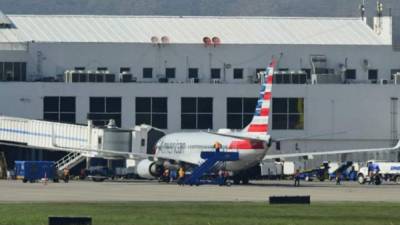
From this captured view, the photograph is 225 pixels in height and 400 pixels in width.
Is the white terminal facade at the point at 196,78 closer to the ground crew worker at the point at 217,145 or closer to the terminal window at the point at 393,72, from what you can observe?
the terminal window at the point at 393,72

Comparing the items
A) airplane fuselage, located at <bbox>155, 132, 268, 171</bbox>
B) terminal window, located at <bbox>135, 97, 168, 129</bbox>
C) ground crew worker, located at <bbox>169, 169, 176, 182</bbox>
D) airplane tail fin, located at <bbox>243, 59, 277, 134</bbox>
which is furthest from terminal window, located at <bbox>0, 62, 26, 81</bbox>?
airplane tail fin, located at <bbox>243, 59, 277, 134</bbox>

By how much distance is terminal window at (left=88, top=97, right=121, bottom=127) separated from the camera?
148750 millimetres

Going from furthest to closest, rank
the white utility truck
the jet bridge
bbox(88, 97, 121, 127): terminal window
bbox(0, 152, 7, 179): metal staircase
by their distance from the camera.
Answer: bbox(88, 97, 121, 127): terminal window < the jet bridge < bbox(0, 152, 7, 179): metal staircase < the white utility truck

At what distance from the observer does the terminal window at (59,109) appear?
149 m

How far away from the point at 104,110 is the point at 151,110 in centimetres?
467

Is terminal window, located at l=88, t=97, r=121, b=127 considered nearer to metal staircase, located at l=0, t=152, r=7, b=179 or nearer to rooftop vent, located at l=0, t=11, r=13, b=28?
metal staircase, located at l=0, t=152, r=7, b=179

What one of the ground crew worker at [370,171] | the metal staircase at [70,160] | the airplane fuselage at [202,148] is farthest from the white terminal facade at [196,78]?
the airplane fuselage at [202,148]

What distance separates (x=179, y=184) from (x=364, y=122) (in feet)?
133

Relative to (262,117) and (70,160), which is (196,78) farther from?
(262,117)

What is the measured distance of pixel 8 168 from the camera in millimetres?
147375

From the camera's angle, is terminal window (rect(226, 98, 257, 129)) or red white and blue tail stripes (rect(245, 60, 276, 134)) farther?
terminal window (rect(226, 98, 257, 129))

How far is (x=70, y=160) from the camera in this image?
470ft

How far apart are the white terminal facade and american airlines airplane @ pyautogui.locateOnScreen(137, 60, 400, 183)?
61.7ft

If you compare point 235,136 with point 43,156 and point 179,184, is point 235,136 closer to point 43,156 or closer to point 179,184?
point 179,184
